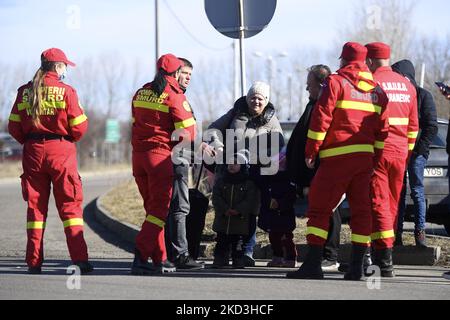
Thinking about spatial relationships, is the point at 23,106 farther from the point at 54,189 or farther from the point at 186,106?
the point at 186,106

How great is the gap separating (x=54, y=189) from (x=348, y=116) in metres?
2.70

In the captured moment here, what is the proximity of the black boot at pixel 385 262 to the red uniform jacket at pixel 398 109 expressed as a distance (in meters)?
0.84

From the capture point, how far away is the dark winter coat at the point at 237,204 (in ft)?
31.7

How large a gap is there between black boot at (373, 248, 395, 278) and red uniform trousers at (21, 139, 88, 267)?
2604mm

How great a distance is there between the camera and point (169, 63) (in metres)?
9.09

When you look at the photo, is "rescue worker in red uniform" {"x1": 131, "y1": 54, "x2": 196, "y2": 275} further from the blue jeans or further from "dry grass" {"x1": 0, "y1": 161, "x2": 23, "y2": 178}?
"dry grass" {"x1": 0, "y1": 161, "x2": 23, "y2": 178}

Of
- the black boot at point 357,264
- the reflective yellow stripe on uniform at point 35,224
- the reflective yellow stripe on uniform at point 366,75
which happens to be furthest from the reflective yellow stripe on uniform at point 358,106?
the reflective yellow stripe on uniform at point 35,224

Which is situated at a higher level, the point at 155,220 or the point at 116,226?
the point at 155,220

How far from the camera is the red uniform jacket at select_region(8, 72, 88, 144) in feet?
28.9

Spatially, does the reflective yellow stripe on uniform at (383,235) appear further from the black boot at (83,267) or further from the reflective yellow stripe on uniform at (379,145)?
the black boot at (83,267)

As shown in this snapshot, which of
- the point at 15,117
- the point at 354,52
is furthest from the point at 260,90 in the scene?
the point at 15,117

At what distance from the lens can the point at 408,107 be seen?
29.3ft
